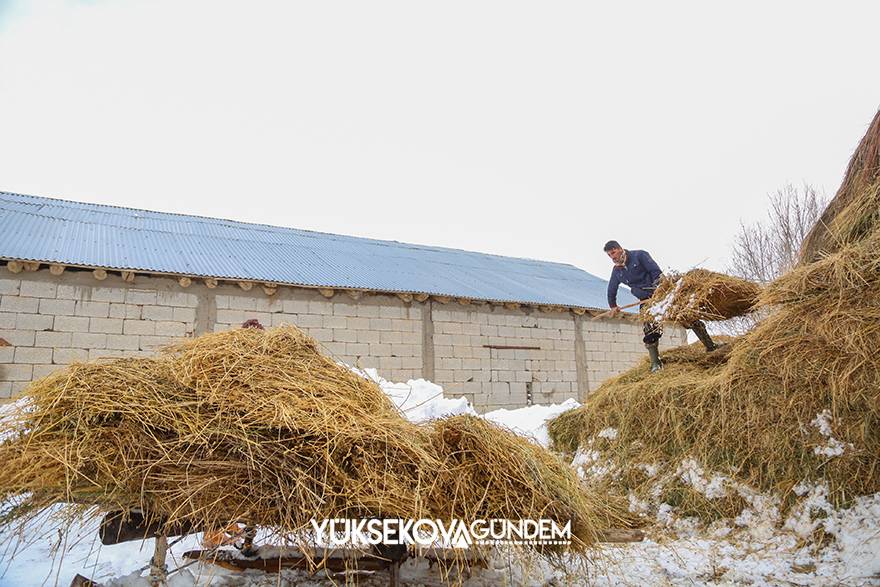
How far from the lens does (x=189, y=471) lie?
2.20 meters

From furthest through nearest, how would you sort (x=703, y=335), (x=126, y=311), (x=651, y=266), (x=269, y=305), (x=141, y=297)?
(x=269, y=305) → (x=141, y=297) → (x=126, y=311) → (x=651, y=266) → (x=703, y=335)

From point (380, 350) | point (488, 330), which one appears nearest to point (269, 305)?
point (380, 350)

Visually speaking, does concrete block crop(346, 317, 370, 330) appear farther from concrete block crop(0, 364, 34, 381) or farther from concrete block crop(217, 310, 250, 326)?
concrete block crop(0, 364, 34, 381)

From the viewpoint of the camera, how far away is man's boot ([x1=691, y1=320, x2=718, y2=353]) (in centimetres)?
549

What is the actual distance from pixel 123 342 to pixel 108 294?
2.40 feet

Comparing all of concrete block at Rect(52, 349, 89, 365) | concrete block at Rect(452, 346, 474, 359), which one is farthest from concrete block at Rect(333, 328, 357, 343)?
A: concrete block at Rect(52, 349, 89, 365)

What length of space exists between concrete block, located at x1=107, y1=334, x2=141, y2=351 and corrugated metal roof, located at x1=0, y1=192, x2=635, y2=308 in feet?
3.28

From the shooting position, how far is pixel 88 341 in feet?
27.4

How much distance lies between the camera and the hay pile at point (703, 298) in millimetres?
5195

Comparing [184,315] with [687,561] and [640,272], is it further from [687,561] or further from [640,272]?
[687,561]

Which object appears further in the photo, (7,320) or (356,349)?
(356,349)

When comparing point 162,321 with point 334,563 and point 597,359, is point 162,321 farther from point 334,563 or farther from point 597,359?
point 597,359

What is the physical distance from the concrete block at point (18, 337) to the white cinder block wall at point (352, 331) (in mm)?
11

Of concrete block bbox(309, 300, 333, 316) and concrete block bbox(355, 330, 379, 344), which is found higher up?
concrete block bbox(309, 300, 333, 316)
